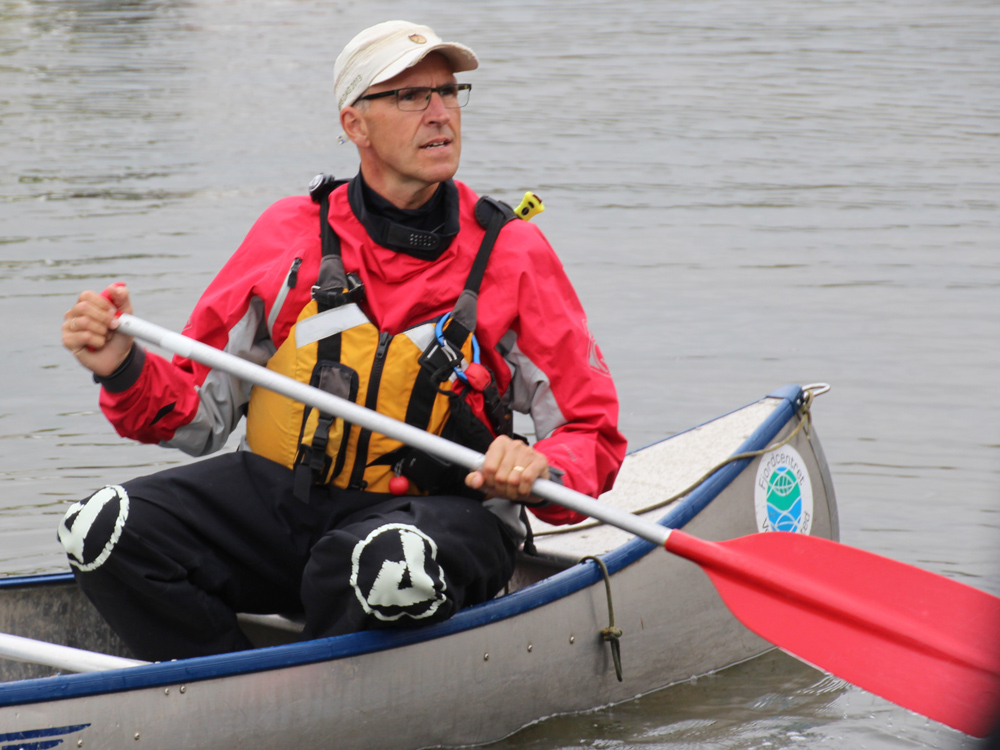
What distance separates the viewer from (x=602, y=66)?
667 inches

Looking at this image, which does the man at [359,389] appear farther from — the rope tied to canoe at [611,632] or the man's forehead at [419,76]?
the rope tied to canoe at [611,632]

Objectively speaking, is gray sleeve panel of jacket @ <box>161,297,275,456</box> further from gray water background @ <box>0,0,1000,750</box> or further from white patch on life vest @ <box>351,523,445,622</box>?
gray water background @ <box>0,0,1000,750</box>

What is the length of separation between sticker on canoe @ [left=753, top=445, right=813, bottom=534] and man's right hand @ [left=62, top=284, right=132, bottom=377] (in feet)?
6.23

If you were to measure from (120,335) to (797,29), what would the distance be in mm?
18540

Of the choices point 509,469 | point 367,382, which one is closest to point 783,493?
point 509,469

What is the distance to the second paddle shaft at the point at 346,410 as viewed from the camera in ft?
9.50

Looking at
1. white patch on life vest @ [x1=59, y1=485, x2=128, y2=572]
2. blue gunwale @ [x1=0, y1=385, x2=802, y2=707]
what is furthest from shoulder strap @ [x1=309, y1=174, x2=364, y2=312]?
blue gunwale @ [x1=0, y1=385, x2=802, y2=707]

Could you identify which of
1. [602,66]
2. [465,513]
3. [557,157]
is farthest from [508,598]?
[602,66]

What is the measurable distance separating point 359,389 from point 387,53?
0.75 meters

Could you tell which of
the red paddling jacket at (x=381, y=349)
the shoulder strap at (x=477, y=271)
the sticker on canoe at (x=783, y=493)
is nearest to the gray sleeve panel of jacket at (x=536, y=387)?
the red paddling jacket at (x=381, y=349)

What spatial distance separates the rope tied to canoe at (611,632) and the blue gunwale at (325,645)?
2cm

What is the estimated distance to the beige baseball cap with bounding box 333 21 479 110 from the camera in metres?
3.00

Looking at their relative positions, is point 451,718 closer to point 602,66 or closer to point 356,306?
point 356,306

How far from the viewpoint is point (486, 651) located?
317 cm
